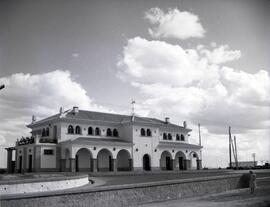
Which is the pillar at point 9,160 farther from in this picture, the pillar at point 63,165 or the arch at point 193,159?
the arch at point 193,159

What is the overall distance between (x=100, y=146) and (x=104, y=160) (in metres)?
3.55

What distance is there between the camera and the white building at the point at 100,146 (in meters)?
38.4

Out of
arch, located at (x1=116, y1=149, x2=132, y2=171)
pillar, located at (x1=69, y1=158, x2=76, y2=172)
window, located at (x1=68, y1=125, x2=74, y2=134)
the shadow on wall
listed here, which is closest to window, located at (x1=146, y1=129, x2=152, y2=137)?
arch, located at (x1=116, y1=149, x2=132, y2=171)

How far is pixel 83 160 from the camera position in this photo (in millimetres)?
41406

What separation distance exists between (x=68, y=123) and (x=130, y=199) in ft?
82.4

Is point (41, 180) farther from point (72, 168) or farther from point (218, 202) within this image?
point (72, 168)

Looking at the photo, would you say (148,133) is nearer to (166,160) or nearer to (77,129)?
(166,160)

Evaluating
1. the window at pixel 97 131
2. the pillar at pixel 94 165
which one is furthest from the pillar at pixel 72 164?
the window at pixel 97 131

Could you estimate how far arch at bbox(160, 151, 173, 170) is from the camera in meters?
48.4

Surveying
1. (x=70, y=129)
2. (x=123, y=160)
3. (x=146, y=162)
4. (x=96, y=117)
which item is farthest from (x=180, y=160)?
(x=70, y=129)

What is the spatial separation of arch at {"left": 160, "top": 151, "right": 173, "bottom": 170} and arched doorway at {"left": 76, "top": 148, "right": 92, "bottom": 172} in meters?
11.5

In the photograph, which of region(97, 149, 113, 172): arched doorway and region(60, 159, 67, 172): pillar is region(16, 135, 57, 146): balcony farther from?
region(97, 149, 113, 172): arched doorway

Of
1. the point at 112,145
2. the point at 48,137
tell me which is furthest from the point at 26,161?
the point at 112,145

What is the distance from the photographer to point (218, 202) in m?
17.5
